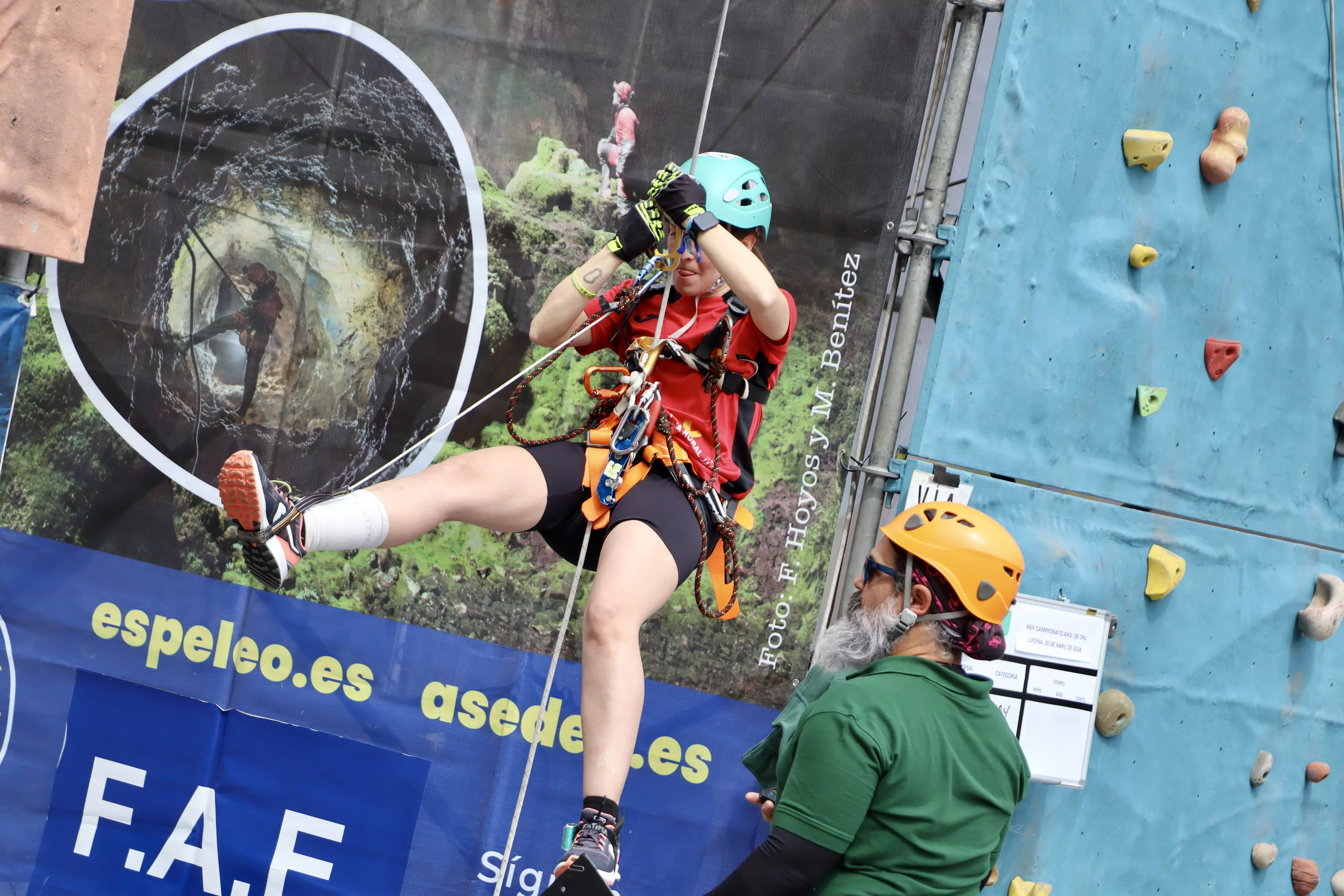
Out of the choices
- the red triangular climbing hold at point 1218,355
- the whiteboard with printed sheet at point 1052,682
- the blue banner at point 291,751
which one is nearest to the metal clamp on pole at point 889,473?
the whiteboard with printed sheet at point 1052,682

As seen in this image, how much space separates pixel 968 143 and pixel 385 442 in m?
1.96

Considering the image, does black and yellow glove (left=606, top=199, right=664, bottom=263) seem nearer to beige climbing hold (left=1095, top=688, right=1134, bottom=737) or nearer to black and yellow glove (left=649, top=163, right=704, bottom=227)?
black and yellow glove (left=649, top=163, right=704, bottom=227)

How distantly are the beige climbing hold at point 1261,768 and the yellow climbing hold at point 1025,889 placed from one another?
859mm

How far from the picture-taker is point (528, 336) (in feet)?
10.6

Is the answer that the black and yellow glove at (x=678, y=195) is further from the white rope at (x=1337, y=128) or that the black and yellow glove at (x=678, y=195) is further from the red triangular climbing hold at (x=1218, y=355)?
the white rope at (x=1337, y=128)

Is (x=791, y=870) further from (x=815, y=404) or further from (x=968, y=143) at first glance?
(x=968, y=143)

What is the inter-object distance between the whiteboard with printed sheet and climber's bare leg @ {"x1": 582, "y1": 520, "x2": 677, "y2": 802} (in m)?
1.26

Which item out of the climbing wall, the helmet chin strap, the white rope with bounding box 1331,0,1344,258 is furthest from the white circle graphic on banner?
the white rope with bounding box 1331,0,1344,258

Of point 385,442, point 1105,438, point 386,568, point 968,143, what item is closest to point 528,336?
point 385,442

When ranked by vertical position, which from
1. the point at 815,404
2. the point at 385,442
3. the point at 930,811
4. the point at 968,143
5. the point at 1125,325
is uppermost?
the point at 968,143

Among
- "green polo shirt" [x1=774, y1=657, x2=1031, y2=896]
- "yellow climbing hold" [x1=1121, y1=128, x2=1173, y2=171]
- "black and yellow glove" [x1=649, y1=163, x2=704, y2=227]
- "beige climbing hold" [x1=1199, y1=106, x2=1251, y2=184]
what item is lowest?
"green polo shirt" [x1=774, y1=657, x2=1031, y2=896]

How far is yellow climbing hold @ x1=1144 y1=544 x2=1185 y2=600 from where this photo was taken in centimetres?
330

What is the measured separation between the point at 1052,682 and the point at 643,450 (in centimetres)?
149

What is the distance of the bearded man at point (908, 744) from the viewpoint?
167 centimetres
